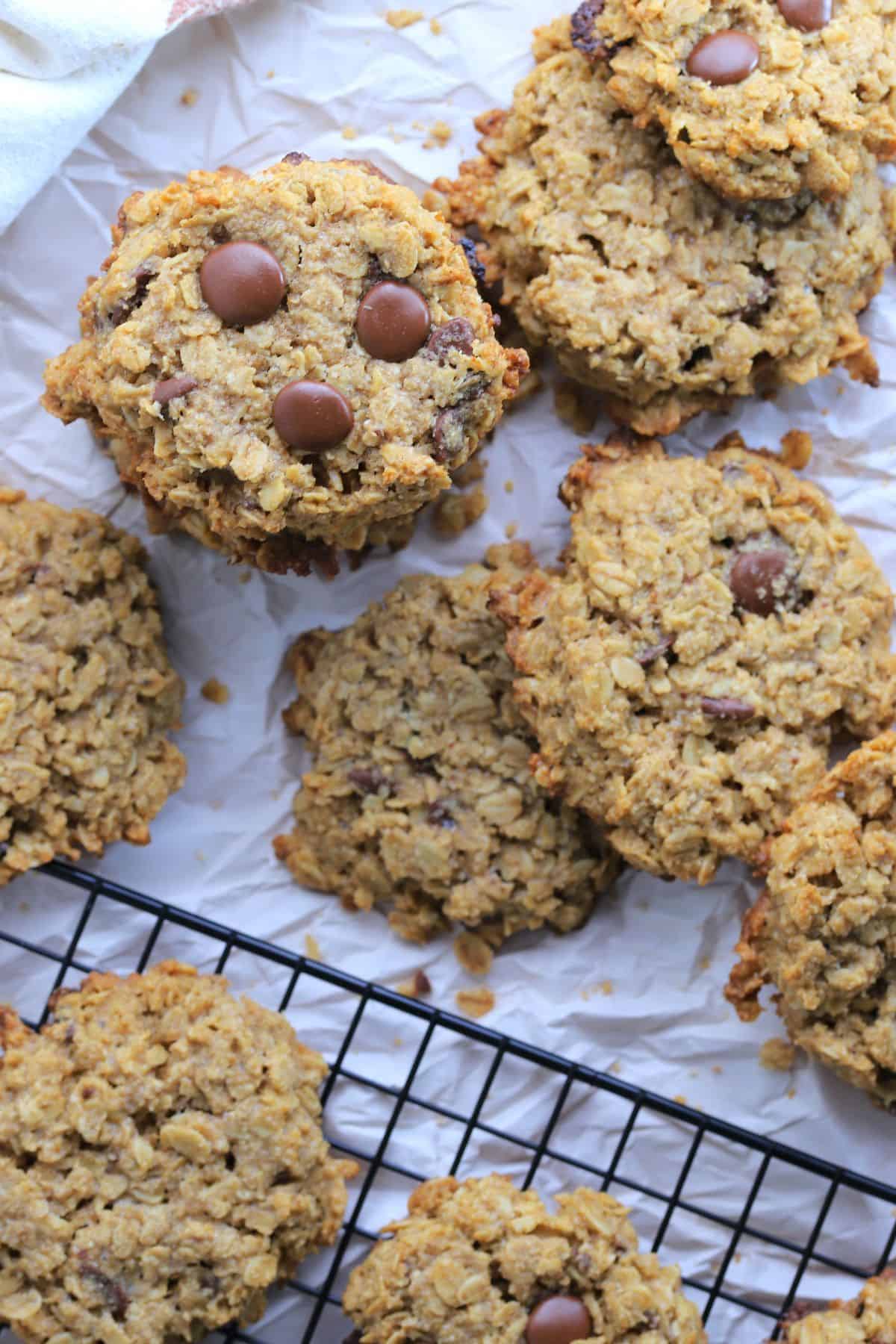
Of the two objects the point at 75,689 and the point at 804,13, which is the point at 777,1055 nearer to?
the point at 75,689

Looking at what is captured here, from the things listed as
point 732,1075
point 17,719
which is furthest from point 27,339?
point 732,1075

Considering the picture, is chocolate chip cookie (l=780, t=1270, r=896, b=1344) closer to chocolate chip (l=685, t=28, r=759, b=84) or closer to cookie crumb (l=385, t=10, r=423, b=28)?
chocolate chip (l=685, t=28, r=759, b=84)

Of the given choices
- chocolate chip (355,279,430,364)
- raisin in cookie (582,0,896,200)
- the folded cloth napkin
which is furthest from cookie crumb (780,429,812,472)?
the folded cloth napkin

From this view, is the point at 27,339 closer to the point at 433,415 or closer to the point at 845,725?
the point at 433,415

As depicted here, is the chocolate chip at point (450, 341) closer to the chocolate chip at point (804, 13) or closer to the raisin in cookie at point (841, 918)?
the chocolate chip at point (804, 13)

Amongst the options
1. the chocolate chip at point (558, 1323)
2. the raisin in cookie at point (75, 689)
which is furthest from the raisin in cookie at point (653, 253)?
the chocolate chip at point (558, 1323)
